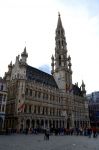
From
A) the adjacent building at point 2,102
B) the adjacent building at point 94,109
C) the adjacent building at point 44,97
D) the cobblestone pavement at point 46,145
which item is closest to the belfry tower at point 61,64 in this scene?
the adjacent building at point 44,97

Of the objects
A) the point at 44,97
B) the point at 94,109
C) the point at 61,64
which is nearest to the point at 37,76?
the point at 44,97

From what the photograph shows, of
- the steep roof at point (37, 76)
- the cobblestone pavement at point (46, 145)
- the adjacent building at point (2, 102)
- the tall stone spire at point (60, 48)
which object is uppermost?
the tall stone spire at point (60, 48)

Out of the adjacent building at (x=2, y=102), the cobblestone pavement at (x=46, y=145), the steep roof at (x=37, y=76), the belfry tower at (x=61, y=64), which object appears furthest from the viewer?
the belfry tower at (x=61, y=64)

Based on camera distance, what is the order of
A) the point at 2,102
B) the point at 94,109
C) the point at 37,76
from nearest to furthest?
the point at 2,102, the point at 37,76, the point at 94,109

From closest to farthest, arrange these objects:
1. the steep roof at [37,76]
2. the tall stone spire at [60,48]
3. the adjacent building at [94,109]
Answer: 1. the steep roof at [37,76]
2. the tall stone spire at [60,48]
3. the adjacent building at [94,109]

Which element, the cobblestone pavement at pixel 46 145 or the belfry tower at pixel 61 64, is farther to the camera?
the belfry tower at pixel 61 64

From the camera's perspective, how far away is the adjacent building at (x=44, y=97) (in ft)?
174

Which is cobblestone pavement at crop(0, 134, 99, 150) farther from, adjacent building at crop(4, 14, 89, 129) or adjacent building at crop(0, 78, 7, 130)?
adjacent building at crop(4, 14, 89, 129)

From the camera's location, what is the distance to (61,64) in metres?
78.2

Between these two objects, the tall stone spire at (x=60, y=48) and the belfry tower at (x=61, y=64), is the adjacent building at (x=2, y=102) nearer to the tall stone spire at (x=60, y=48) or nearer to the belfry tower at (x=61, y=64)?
the belfry tower at (x=61, y=64)

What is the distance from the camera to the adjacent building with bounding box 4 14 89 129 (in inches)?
2094

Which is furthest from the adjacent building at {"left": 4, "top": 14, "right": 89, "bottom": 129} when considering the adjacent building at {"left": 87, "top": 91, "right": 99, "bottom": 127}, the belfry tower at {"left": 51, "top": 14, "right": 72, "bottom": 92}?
the adjacent building at {"left": 87, "top": 91, "right": 99, "bottom": 127}

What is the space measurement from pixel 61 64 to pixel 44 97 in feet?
73.4

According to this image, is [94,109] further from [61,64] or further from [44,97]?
[44,97]
